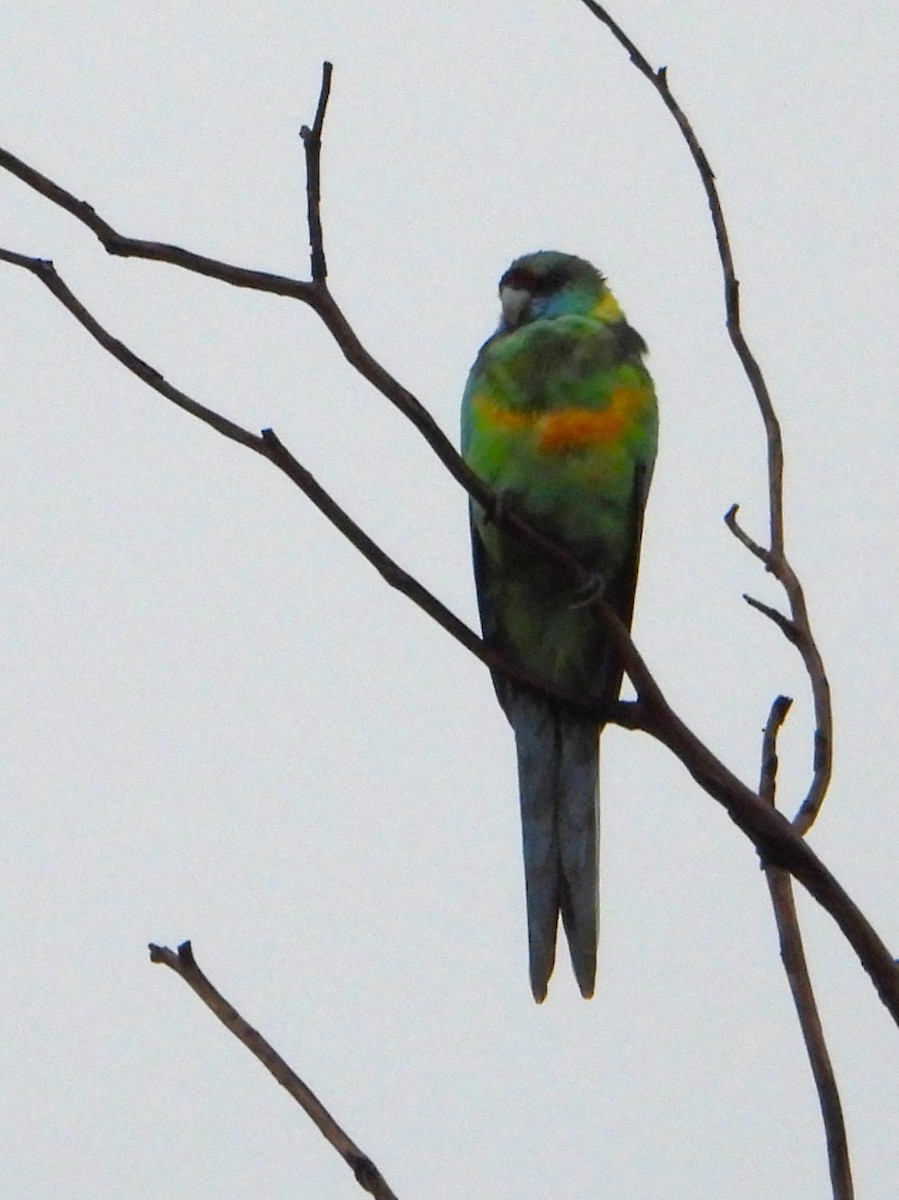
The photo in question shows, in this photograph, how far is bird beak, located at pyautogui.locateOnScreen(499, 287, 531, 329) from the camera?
474cm

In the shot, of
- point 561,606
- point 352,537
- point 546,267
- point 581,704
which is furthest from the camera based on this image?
point 546,267

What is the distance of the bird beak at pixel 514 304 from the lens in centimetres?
474

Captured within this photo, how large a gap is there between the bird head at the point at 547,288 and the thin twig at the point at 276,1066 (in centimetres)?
292

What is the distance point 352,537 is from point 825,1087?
1.02 meters

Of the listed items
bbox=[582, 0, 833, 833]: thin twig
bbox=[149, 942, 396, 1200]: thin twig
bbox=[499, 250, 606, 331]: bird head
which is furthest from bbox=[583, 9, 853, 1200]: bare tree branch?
bbox=[499, 250, 606, 331]: bird head

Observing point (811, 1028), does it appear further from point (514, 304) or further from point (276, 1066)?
point (514, 304)

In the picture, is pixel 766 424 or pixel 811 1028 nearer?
pixel 811 1028

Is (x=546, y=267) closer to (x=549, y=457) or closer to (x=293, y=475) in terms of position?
(x=549, y=457)

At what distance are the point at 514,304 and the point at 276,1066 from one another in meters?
3.13

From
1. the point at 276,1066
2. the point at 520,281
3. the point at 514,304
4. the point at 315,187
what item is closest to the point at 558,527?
the point at 514,304

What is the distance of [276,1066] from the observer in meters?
1.99

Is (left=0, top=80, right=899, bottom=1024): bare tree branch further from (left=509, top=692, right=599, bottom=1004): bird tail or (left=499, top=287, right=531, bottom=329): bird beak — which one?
(left=499, top=287, right=531, bottom=329): bird beak

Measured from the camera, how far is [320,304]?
2377 millimetres

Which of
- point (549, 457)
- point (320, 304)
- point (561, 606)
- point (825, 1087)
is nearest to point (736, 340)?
point (320, 304)
